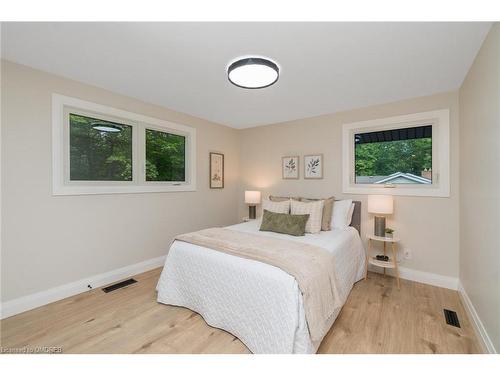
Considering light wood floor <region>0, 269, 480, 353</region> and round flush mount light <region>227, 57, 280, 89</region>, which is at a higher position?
round flush mount light <region>227, 57, 280, 89</region>

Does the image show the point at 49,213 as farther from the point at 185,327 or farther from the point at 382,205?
the point at 382,205

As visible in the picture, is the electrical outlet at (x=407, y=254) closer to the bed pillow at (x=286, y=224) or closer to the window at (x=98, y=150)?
the bed pillow at (x=286, y=224)

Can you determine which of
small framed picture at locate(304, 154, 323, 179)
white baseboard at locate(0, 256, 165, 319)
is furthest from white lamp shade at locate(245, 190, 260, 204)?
white baseboard at locate(0, 256, 165, 319)

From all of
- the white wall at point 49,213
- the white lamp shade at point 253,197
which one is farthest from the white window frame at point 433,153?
the white wall at point 49,213

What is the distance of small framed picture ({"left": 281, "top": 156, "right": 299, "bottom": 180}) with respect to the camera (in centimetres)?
374

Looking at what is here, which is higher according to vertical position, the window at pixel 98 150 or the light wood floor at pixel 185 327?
the window at pixel 98 150

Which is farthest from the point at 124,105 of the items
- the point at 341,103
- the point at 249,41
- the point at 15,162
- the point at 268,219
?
the point at 341,103

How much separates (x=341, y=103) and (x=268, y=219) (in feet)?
6.04

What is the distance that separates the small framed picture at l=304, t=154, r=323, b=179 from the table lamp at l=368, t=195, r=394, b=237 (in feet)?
2.96

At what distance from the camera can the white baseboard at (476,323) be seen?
1.55 m

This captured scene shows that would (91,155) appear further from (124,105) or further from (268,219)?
(268,219)

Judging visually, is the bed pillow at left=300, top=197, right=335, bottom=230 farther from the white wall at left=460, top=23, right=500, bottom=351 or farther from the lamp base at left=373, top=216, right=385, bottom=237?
the white wall at left=460, top=23, right=500, bottom=351

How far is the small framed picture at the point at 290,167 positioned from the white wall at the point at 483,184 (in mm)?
2030
